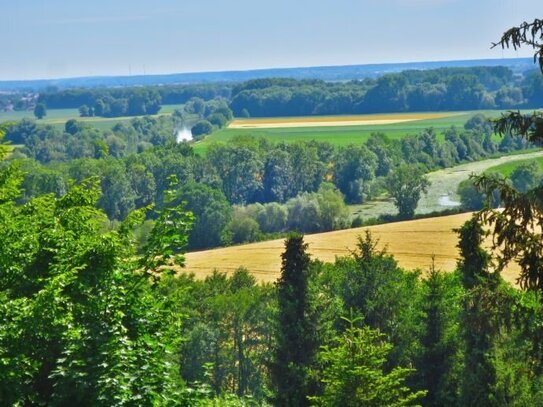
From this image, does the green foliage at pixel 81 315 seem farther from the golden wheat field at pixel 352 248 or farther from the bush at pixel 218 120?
the bush at pixel 218 120

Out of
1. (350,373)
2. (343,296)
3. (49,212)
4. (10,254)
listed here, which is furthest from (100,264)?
(343,296)

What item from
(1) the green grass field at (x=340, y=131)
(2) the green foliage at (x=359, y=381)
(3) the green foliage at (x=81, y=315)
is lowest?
(1) the green grass field at (x=340, y=131)

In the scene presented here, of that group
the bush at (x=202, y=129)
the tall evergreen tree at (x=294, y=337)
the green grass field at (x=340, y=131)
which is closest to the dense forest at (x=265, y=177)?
the green grass field at (x=340, y=131)

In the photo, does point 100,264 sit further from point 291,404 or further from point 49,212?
point 291,404

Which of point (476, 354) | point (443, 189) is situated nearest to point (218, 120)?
point (443, 189)

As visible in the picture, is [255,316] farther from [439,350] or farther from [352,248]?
[352,248]

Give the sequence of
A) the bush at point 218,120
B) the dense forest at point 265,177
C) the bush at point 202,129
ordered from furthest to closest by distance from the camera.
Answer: the bush at point 218,120 < the bush at point 202,129 < the dense forest at point 265,177
